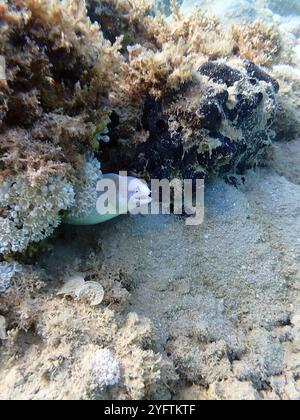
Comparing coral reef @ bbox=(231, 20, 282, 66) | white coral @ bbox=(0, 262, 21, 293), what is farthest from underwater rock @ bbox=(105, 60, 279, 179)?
white coral @ bbox=(0, 262, 21, 293)

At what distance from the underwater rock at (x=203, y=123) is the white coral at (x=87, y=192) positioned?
1.60 feet

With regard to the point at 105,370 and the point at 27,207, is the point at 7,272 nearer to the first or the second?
the point at 27,207

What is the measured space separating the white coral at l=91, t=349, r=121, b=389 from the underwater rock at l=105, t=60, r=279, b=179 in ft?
5.35

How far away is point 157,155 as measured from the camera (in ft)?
9.67

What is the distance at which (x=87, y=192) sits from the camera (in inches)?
99.3

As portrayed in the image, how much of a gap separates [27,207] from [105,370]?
1164 mm

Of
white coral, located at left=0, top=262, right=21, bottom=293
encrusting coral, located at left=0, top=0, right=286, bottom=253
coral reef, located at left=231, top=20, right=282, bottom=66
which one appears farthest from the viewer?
coral reef, located at left=231, top=20, right=282, bottom=66

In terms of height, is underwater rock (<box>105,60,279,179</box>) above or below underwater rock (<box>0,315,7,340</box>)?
above

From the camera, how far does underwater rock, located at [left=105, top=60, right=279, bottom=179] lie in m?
2.77

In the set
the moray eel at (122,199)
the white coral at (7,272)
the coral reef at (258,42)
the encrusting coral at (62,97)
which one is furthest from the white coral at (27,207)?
the coral reef at (258,42)

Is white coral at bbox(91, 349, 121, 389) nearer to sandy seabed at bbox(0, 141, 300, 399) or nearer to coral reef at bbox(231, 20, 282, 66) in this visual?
sandy seabed at bbox(0, 141, 300, 399)

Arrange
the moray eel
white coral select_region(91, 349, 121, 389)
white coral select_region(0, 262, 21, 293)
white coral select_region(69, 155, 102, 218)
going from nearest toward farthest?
white coral select_region(91, 349, 121, 389) → white coral select_region(0, 262, 21, 293) → white coral select_region(69, 155, 102, 218) → the moray eel

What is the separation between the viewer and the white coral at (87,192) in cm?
250

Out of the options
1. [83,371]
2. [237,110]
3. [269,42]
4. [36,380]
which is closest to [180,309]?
[83,371]
